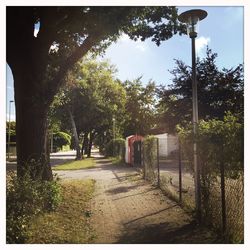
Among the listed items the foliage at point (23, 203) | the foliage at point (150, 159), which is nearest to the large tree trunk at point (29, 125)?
the foliage at point (23, 203)

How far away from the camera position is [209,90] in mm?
25531

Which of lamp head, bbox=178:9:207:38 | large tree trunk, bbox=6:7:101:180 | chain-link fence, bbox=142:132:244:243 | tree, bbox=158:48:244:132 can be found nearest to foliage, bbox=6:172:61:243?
large tree trunk, bbox=6:7:101:180

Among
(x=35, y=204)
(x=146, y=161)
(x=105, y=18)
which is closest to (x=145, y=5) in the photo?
(x=105, y=18)

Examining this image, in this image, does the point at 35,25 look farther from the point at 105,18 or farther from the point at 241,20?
the point at 241,20

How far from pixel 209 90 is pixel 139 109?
698 inches

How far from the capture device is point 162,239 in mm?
6004

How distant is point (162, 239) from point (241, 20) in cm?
467

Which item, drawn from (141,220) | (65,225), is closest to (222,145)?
(141,220)

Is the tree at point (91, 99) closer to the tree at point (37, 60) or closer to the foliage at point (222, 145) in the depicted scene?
the tree at point (37, 60)

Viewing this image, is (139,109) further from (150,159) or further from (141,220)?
(141,220)

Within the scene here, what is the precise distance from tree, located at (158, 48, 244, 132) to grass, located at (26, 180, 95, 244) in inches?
702

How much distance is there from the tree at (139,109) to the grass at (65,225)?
32.4 metres

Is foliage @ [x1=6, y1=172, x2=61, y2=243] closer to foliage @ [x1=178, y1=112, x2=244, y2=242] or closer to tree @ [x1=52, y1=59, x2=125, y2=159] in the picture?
foliage @ [x1=178, y1=112, x2=244, y2=242]
